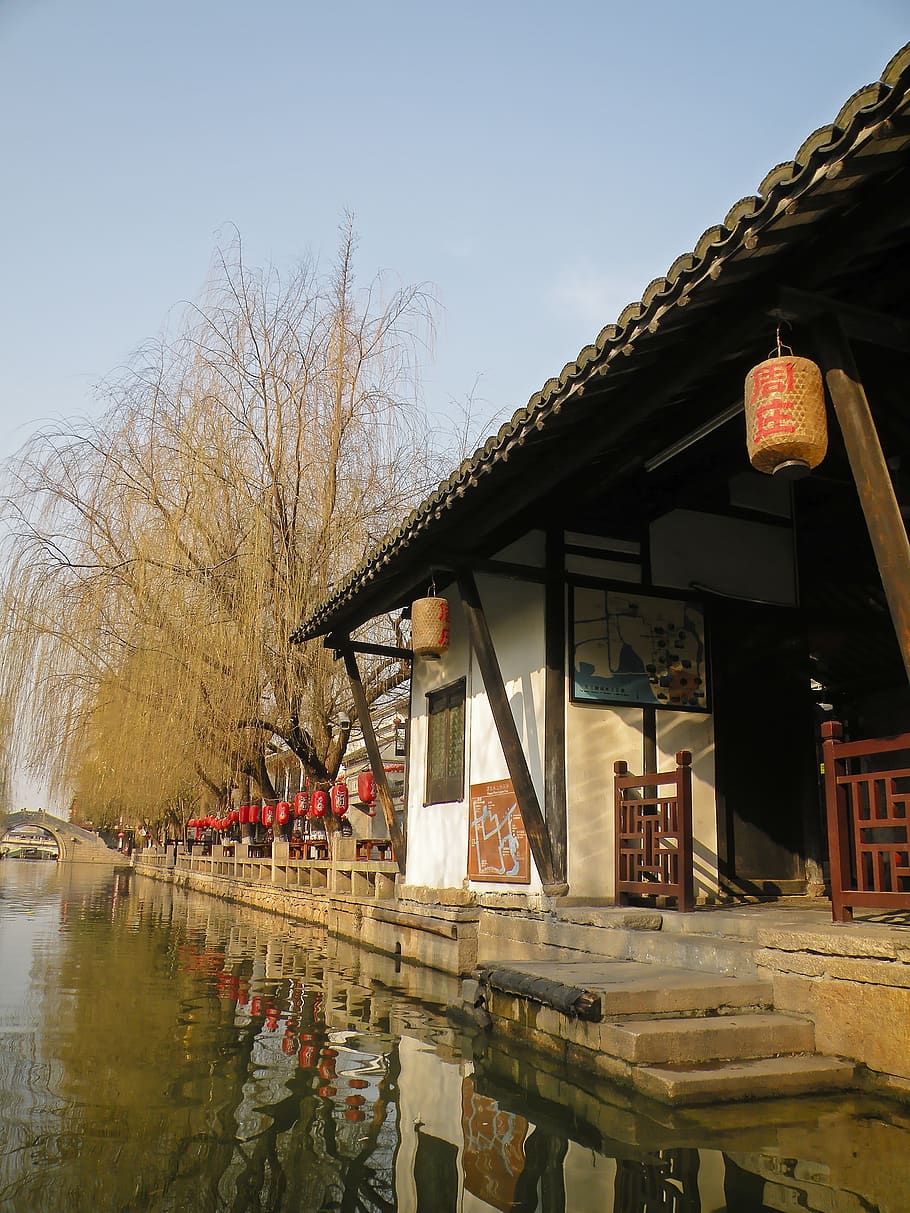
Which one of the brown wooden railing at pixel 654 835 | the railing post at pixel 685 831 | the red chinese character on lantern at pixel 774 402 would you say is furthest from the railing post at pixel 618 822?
the red chinese character on lantern at pixel 774 402

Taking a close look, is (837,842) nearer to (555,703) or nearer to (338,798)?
(555,703)

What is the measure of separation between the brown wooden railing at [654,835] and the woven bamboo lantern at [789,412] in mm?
2114

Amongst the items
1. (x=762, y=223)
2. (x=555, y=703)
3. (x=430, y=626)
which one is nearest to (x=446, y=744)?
(x=430, y=626)

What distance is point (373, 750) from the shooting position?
8.98 metres

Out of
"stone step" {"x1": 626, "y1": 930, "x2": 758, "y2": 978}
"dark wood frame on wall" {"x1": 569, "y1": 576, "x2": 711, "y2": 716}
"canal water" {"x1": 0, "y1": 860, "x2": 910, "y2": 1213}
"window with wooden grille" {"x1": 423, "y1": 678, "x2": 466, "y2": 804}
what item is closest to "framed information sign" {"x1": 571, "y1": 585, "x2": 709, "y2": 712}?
"dark wood frame on wall" {"x1": 569, "y1": 576, "x2": 711, "y2": 716}

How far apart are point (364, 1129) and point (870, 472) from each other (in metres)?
2.94

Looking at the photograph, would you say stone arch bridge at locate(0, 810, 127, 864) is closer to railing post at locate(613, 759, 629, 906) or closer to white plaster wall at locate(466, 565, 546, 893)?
white plaster wall at locate(466, 565, 546, 893)

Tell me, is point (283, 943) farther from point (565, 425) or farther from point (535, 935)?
point (565, 425)

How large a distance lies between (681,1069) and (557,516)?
3.96 m

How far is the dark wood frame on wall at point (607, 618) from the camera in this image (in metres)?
6.55

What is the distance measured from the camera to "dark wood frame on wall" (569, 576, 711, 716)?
258 inches

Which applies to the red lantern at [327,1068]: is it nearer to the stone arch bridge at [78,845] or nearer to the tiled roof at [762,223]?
the tiled roof at [762,223]

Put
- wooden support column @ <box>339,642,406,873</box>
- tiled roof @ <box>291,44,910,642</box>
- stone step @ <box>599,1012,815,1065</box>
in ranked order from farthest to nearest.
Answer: wooden support column @ <box>339,642,406,873</box> < stone step @ <box>599,1012,815,1065</box> < tiled roof @ <box>291,44,910,642</box>

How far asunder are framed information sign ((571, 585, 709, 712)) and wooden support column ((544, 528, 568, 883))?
0.33 feet
